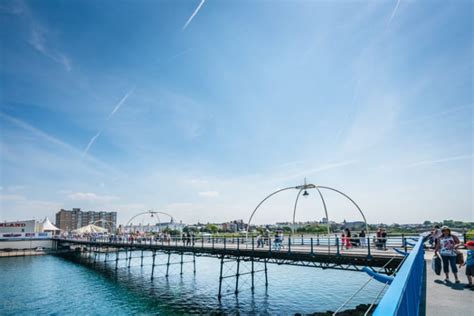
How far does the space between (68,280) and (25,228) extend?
4899cm

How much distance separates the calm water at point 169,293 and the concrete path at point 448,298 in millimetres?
16480

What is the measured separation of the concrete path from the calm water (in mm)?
16480

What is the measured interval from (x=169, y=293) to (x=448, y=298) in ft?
88.7

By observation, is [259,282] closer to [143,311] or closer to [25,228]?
[143,311]

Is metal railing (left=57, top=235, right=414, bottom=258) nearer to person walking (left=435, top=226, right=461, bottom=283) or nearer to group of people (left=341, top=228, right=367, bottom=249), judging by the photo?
group of people (left=341, top=228, right=367, bottom=249)

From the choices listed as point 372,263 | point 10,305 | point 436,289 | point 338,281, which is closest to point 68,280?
point 10,305

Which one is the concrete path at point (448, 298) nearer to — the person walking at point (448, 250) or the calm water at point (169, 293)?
the person walking at point (448, 250)

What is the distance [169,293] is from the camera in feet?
93.0

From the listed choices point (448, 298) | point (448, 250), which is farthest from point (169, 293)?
point (448, 298)

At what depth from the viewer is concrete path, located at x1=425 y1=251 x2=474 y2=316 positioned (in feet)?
16.4

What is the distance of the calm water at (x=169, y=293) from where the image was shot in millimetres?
23047

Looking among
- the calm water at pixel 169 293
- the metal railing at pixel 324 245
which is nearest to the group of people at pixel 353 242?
the metal railing at pixel 324 245

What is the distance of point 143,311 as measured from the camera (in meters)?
22.4

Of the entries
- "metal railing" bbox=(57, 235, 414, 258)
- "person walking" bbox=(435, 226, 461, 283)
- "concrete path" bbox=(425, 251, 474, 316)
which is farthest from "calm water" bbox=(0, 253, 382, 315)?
"concrete path" bbox=(425, 251, 474, 316)
